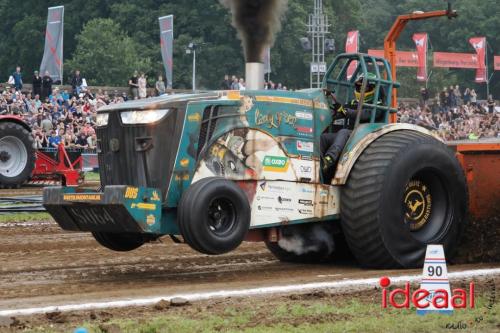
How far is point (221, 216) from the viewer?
30.9ft

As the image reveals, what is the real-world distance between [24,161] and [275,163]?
11.5 m

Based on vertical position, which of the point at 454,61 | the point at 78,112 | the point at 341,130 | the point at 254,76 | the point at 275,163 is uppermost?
the point at 454,61

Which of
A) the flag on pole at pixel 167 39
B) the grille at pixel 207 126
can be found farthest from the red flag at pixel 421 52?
the grille at pixel 207 126

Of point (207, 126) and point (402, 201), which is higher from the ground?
point (207, 126)

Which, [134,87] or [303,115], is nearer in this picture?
[303,115]

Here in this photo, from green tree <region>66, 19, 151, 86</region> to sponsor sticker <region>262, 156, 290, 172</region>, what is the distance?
150 feet

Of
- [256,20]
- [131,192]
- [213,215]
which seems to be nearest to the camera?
[131,192]

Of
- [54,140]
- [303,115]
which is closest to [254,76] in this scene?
[303,115]

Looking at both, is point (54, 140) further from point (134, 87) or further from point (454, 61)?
point (454, 61)

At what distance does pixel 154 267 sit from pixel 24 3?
5799cm

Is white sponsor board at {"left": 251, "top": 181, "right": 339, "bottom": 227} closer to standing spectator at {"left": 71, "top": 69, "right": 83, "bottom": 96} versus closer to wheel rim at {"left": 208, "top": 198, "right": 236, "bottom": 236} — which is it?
wheel rim at {"left": 208, "top": 198, "right": 236, "bottom": 236}

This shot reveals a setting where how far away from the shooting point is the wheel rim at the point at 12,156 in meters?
20.1

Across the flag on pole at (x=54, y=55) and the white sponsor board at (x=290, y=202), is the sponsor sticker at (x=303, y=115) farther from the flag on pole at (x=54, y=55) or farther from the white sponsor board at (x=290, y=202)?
the flag on pole at (x=54, y=55)

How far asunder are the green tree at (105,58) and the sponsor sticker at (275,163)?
150ft
